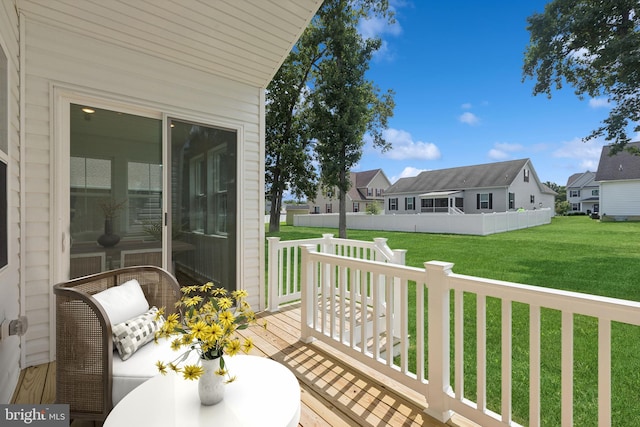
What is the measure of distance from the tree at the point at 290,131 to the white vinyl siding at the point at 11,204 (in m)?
9.67

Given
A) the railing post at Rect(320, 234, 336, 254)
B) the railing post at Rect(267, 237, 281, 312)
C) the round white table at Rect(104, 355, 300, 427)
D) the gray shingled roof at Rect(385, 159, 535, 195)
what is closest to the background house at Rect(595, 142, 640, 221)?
the gray shingled roof at Rect(385, 159, 535, 195)

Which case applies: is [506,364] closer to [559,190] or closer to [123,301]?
[123,301]

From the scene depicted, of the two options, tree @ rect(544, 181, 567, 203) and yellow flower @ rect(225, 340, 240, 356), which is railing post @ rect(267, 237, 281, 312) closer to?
yellow flower @ rect(225, 340, 240, 356)

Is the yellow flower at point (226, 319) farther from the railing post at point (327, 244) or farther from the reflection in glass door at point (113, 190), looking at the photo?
the railing post at point (327, 244)

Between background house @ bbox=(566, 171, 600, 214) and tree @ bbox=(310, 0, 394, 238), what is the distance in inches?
1164

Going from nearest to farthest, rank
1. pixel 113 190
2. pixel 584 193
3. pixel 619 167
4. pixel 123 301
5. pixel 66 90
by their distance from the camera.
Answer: pixel 123 301
pixel 66 90
pixel 113 190
pixel 619 167
pixel 584 193

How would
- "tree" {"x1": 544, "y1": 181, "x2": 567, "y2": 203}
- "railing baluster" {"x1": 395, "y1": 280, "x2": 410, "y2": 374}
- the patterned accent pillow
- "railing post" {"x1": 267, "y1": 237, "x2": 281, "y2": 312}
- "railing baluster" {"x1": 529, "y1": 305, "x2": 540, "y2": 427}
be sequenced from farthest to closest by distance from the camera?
"tree" {"x1": 544, "y1": 181, "x2": 567, "y2": 203} < "railing post" {"x1": 267, "y1": 237, "x2": 281, "y2": 312} < "railing baluster" {"x1": 395, "y1": 280, "x2": 410, "y2": 374} < the patterned accent pillow < "railing baluster" {"x1": 529, "y1": 305, "x2": 540, "y2": 427}

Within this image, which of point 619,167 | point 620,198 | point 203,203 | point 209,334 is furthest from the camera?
point 619,167

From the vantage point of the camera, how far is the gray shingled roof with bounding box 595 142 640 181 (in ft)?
56.5

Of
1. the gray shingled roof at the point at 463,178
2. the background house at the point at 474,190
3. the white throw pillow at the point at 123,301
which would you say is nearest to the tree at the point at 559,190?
the background house at the point at 474,190

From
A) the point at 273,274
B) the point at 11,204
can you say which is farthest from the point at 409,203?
the point at 11,204

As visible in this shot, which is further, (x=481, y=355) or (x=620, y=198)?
(x=620, y=198)

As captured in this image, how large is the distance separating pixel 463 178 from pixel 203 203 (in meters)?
20.7

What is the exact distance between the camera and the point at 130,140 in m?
2.96
